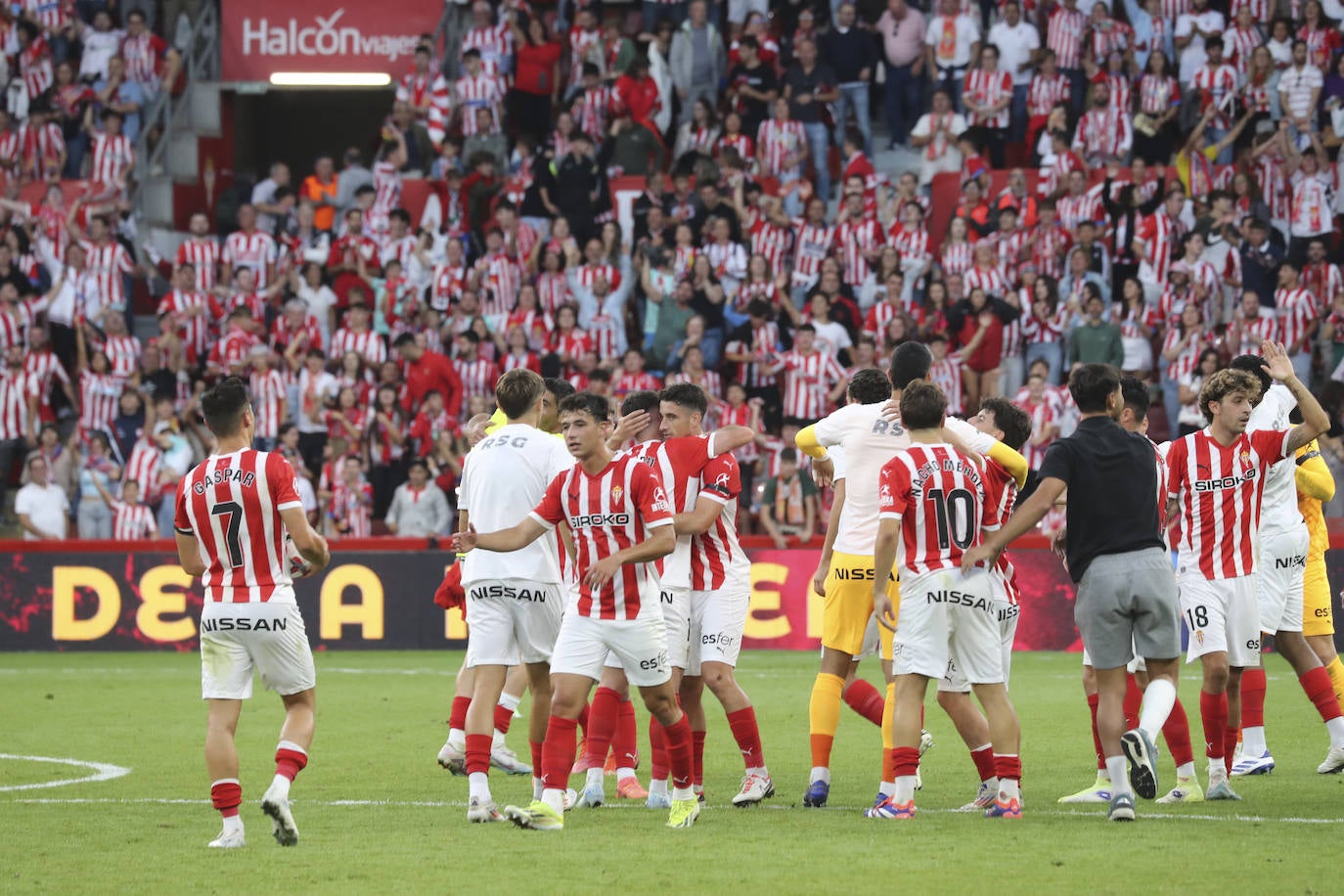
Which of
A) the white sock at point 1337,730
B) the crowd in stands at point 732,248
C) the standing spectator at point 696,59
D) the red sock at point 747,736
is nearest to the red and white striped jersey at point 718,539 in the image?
the red sock at point 747,736

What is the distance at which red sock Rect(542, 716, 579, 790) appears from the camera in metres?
8.59

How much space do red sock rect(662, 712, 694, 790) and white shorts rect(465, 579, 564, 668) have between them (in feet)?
3.13

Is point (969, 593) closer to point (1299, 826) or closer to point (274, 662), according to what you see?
point (1299, 826)

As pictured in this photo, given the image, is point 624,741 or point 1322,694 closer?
point 624,741

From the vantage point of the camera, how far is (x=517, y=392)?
9289 mm

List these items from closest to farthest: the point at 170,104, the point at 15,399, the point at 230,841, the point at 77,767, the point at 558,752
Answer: the point at 230,841 → the point at 558,752 → the point at 77,767 → the point at 15,399 → the point at 170,104

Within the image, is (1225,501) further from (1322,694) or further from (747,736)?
(747,736)

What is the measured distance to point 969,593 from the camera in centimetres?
873

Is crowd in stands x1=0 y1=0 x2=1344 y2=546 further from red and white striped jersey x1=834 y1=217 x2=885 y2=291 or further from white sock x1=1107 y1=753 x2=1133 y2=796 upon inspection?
white sock x1=1107 y1=753 x2=1133 y2=796

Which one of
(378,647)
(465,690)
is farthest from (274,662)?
(378,647)

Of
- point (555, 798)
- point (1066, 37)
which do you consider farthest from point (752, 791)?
point (1066, 37)

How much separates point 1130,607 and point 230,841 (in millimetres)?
4297

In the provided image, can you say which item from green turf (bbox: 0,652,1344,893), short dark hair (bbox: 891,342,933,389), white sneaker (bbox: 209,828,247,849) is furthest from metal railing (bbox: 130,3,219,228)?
white sneaker (bbox: 209,828,247,849)

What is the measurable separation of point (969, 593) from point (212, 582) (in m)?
3.52
